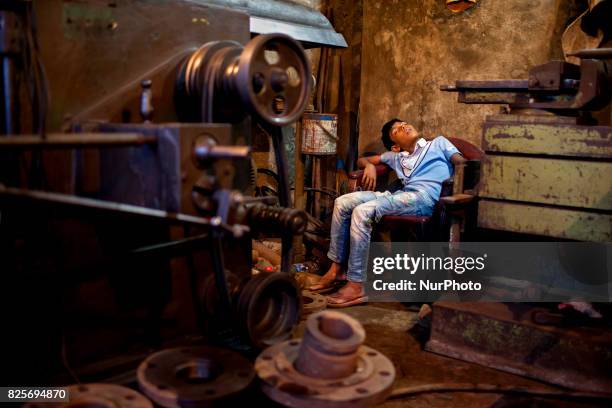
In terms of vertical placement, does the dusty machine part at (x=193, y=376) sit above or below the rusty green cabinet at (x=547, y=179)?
below

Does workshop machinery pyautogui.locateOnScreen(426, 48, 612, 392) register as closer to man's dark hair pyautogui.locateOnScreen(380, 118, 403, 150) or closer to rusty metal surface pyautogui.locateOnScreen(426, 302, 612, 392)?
rusty metal surface pyautogui.locateOnScreen(426, 302, 612, 392)

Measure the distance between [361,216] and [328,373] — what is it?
8.23 feet

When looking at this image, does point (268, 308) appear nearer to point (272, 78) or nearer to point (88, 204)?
point (272, 78)

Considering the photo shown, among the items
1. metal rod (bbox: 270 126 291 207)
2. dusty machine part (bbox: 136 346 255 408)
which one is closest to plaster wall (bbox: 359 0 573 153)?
metal rod (bbox: 270 126 291 207)

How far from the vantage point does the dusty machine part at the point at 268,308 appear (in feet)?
8.42

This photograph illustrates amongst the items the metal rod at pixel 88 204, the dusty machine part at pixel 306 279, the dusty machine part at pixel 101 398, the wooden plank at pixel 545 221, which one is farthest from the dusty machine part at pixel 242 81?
the dusty machine part at pixel 306 279

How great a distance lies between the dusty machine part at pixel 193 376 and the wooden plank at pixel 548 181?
6.13ft

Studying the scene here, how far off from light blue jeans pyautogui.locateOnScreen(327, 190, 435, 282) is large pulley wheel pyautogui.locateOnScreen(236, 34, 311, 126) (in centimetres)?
192

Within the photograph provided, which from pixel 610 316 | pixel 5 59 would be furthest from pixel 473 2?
pixel 5 59

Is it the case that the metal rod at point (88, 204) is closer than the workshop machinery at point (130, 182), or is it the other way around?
the metal rod at point (88, 204)

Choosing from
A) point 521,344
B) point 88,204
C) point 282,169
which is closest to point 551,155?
point 521,344

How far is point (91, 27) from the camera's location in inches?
94.2

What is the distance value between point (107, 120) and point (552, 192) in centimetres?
228

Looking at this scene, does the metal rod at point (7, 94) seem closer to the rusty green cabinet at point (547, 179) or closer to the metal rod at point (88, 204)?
the metal rod at point (88, 204)
